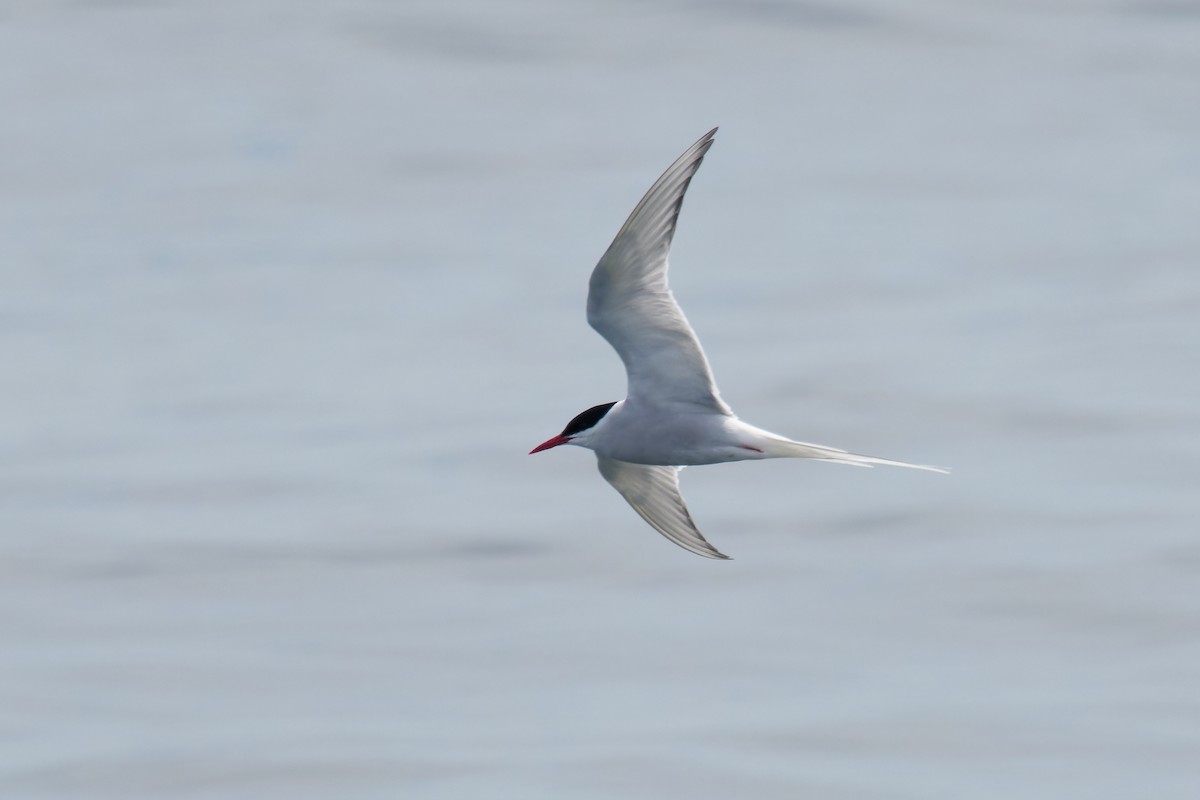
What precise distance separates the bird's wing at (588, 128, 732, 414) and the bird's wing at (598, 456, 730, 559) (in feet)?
2.79

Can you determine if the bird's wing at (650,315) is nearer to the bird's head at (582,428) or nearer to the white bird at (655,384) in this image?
the white bird at (655,384)

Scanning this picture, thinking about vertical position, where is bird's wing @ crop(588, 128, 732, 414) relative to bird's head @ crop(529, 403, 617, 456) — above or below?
above

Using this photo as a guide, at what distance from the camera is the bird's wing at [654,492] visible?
8.15 m

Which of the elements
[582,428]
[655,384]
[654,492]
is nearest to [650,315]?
[655,384]

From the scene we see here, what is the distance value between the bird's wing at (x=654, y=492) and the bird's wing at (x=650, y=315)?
0.85 meters

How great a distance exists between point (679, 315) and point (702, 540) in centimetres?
115

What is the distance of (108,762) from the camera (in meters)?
18.0

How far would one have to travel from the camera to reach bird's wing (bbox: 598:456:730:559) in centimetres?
815

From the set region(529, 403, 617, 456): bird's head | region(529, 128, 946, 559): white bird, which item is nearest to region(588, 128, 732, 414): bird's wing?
region(529, 128, 946, 559): white bird

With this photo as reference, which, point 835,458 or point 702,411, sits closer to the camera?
point 835,458

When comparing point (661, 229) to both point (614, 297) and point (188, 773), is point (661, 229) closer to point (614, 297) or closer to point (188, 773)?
point (614, 297)

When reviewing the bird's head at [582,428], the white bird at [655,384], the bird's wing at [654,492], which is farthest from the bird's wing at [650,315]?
the bird's wing at [654,492]

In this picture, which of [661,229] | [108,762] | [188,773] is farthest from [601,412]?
[108,762]

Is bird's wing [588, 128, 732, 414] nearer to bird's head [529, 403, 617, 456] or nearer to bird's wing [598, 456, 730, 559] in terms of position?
bird's head [529, 403, 617, 456]
